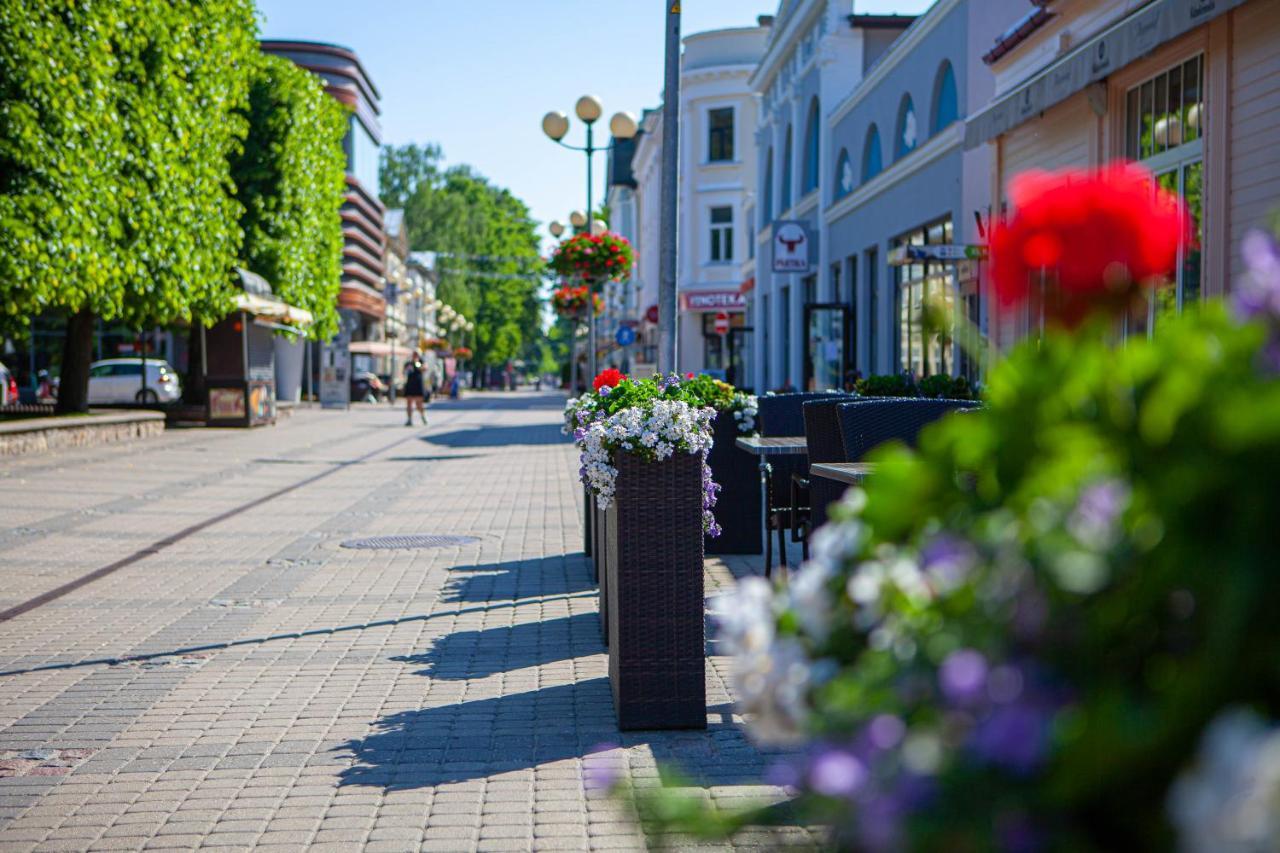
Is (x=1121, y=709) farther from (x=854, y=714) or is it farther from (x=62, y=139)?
(x=62, y=139)

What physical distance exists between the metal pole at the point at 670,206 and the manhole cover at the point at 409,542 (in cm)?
230

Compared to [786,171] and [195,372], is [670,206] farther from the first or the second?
[786,171]

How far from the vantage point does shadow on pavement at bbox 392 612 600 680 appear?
6.96 m

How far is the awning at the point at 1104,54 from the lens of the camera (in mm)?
9719

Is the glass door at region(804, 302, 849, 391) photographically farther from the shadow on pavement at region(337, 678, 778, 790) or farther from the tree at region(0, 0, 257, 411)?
the shadow on pavement at region(337, 678, 778, 790)

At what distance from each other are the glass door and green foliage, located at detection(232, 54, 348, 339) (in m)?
14.4

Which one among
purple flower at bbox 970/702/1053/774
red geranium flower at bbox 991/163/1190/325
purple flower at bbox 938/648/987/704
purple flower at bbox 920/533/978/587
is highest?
red geranium flower at bbox 991/163/1190/325

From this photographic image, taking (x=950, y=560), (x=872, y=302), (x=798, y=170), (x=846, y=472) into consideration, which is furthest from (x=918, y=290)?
(x=950, y=560)

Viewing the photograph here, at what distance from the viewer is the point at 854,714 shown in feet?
4.33

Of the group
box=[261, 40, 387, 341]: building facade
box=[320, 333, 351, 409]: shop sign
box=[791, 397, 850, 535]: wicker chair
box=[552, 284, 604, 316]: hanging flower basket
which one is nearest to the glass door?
box=[552, 284, 604, 316]: hanging flower basket

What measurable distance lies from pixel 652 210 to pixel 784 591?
247 feet

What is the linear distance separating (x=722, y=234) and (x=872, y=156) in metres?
28.8

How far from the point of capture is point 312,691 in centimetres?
643

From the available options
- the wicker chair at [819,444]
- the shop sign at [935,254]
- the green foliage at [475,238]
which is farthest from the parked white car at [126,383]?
the green foliage at [475,238]
